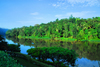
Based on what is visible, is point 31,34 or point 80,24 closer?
point 80,24

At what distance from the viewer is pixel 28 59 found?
16641mm

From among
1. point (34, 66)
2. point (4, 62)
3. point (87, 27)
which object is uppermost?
point (87, 27)

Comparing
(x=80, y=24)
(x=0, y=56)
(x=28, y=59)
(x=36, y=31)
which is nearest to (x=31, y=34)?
(x=36, y=31)

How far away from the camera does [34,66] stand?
45.9ft

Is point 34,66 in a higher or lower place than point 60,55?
lower

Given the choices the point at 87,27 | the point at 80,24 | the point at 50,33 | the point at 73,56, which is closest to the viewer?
the point at 73,56

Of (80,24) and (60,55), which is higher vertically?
(80,24)

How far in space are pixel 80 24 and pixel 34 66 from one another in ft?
240

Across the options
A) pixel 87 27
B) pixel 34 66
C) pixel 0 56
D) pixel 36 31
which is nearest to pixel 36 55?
pixel 34 66

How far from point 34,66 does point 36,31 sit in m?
89.6

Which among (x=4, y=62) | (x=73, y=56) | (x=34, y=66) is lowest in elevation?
(x=34, y=66)

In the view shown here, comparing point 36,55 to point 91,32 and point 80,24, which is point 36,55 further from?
point 80,24

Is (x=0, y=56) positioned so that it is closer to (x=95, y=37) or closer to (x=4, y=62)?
(x=4, y=62)

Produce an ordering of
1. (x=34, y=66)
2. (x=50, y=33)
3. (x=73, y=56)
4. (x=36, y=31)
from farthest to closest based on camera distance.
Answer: (x=36, y=31) < (x=50, y=33) < (x=73, y=56) < (x=34, y=66)
